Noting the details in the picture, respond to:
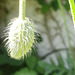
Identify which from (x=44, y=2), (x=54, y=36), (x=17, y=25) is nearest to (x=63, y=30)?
(x=54, y=36)

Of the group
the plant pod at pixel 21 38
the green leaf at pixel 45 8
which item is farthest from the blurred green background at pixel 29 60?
the plant pod at pixel 21 38

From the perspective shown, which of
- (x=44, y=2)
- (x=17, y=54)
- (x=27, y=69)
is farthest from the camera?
(x=44, y=2)

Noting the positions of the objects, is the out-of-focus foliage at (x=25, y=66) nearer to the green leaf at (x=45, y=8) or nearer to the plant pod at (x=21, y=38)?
the green leaf at (x=45, y=8)

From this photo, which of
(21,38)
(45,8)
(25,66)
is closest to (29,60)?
(25,66)

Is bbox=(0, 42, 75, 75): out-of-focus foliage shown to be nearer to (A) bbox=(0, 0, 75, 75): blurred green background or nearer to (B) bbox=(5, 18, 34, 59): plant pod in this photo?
(A) bbox=(0, 0, 75, 75): blurred green background

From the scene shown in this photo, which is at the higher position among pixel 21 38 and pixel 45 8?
pixel 45 8

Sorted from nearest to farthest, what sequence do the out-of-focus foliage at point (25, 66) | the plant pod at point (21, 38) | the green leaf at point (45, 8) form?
the plant pod at point (21, 38)
the out-of-focus foliage at point (25, 66)
the green leaf at point (45, 8)

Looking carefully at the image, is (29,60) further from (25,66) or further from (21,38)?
(21,38)

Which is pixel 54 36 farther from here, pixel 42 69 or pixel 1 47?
pixel 1 47
